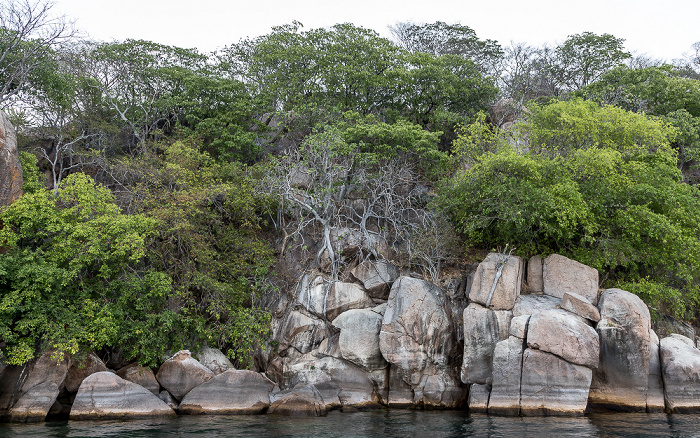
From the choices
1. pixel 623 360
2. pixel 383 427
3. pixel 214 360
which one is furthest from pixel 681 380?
pixel 214 360

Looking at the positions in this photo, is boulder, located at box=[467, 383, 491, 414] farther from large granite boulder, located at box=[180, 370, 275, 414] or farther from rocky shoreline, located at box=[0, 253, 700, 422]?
large granite boulder, located at box=[180, 370, 275, 414]

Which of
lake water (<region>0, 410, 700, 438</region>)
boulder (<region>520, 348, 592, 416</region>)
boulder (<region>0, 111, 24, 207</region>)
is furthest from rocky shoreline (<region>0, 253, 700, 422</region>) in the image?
boulder (<region>0, 111, 24, 207</region>)

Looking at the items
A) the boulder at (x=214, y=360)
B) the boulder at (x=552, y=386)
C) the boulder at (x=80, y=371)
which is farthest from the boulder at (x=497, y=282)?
the boulder at (x=80, y=371)

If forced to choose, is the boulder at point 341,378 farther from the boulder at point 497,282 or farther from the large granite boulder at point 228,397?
the boulder at point 497,282

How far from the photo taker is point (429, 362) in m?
17.0

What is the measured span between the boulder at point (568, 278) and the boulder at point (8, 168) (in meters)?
18.0

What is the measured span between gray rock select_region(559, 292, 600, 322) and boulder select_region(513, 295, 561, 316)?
406 mm

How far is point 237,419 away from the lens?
47.8 ft

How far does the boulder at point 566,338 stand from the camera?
A: 48.1 feet

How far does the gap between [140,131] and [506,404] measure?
21930 mm

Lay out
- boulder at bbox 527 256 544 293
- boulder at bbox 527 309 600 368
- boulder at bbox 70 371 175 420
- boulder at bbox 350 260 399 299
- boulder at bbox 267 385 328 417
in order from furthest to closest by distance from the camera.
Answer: boulder at bbox 350 260 399 299 < boulder at bbox 527 256 544 293 < boulder at bbox 267 385 328 417 < boulder at bbox 527 309 600 368 < boulder at bbox 70 371 175 420

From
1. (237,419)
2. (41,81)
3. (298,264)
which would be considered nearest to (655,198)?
(298,264)

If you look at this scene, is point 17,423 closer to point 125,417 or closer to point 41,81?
point 125,417

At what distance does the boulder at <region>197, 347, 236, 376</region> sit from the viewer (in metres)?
18.0
